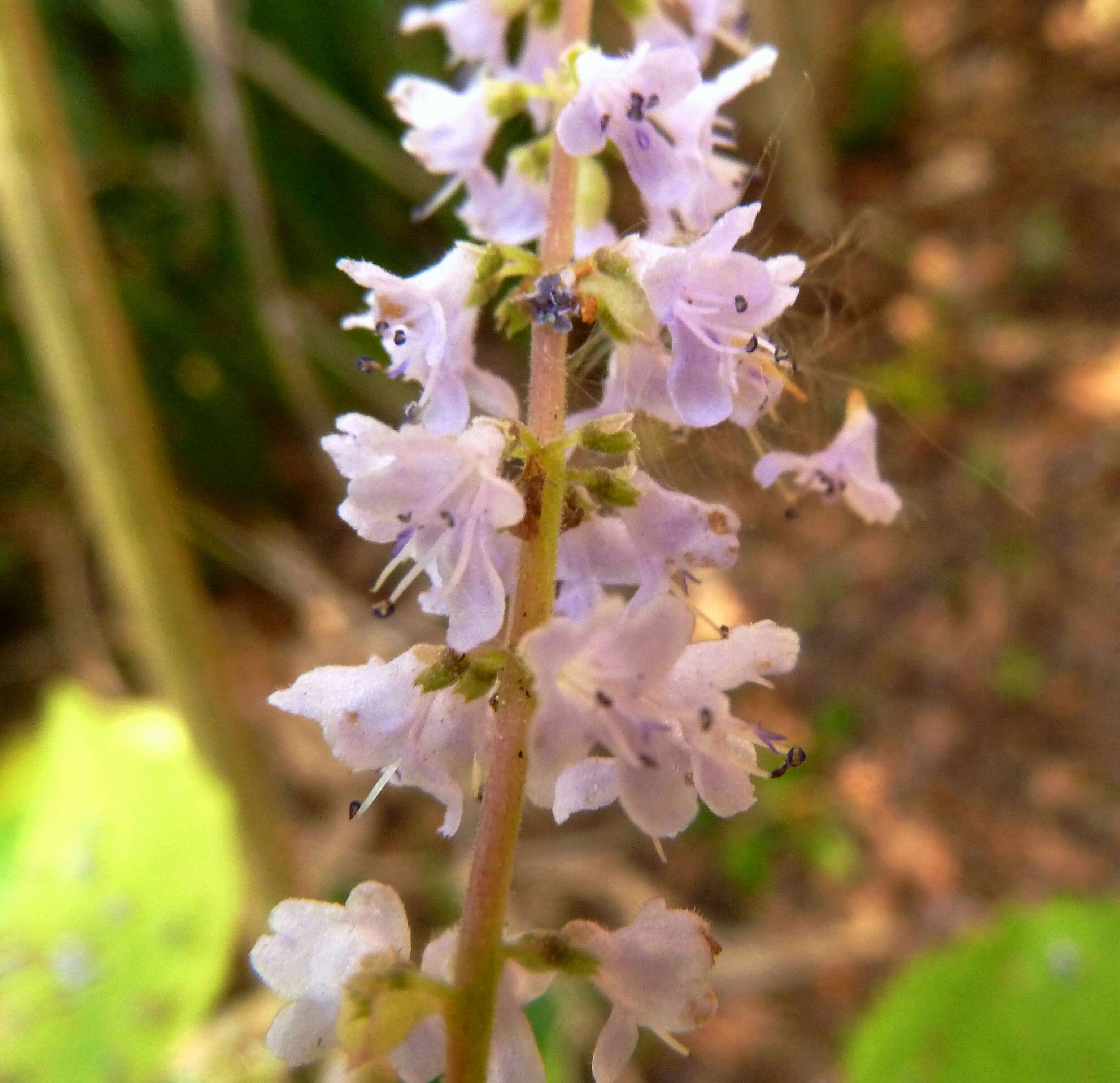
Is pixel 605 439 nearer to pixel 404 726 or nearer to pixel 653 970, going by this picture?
pixel 404 726

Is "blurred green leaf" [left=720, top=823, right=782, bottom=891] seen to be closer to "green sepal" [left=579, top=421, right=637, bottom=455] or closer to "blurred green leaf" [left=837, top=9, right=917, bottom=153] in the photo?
"green sepal" [left=579, top=421, right=637, bottom=455]

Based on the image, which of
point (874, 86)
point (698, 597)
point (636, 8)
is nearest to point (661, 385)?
point (636, 8)

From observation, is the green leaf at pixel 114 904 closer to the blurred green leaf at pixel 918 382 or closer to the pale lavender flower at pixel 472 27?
the pale lavender flower at pixel 472 27

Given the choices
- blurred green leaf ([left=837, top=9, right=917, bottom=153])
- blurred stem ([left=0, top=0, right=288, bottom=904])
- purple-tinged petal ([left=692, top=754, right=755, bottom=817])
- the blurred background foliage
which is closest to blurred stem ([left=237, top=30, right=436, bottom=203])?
the blurred background foliage

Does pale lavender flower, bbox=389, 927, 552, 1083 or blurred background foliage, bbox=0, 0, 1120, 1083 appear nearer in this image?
pale lavender flower, bbox=389, 927, 552, 1083

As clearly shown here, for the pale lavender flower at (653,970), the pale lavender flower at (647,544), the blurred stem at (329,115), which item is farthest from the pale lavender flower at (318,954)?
the blurred stem at (329,115)

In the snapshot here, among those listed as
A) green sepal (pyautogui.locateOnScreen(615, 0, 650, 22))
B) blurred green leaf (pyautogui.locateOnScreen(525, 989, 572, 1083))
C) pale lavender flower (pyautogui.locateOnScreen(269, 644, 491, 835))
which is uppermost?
green sepal (pyautogui.locateOnScreen(615, 0, 650, 22))

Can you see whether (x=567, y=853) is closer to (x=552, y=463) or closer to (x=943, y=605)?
(x=943, y=605)
